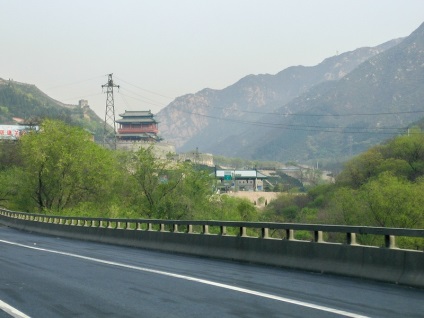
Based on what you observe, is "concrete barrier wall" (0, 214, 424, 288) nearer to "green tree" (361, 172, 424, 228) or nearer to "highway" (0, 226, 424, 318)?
"highway" (0, 226, 424, 318)

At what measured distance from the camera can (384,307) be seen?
37.1 feet

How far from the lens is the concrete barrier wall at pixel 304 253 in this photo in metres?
14.1

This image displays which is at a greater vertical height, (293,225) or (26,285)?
(293,225)

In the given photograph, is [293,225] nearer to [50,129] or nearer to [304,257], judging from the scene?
[304,257]

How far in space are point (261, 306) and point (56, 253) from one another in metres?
13.8

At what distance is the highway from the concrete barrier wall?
32 cm

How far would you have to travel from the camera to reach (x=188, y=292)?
1319 centimetres

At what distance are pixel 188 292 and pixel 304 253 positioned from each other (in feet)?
16.3

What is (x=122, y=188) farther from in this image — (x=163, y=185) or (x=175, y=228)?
(x=175, y=228)

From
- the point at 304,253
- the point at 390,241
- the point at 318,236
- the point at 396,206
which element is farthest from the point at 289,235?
the point at 396,206

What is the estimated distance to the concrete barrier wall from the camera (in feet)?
46.3

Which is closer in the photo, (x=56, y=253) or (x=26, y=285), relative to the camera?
(x=26, y=285)

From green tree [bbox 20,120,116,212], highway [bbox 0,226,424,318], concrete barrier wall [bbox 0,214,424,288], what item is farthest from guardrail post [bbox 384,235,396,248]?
green tree [bbox 20,120,116,212]

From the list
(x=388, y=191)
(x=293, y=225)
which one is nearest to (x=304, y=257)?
(x=293, y=225)
